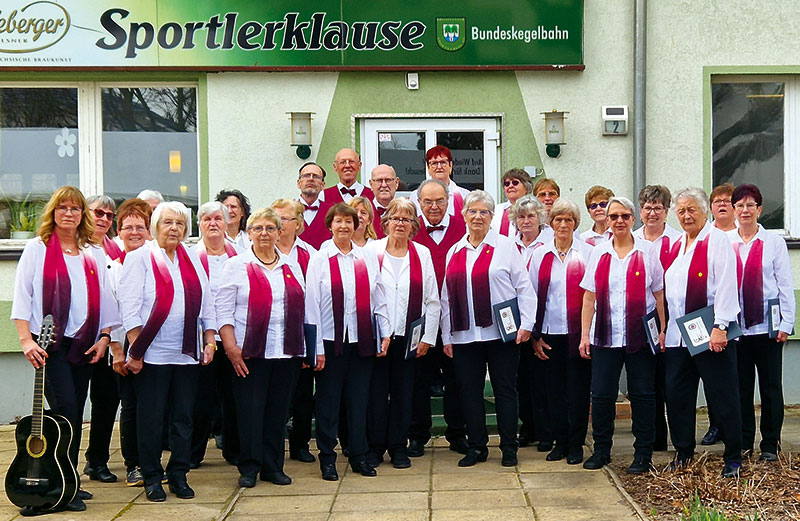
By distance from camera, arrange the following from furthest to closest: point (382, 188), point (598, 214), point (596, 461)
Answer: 1. point (382, 188)
2. point (598, 214)
3. point (596, 461)

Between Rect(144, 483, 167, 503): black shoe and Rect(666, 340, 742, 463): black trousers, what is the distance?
A: 3353 millimetres

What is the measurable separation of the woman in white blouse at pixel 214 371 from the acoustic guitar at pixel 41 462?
115 centimetres

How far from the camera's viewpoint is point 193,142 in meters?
9.77

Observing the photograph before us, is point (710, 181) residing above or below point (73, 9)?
below

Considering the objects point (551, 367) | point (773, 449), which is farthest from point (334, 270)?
point (773, 449)

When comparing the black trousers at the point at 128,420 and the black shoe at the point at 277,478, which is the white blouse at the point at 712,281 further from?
the black trousers at the point at 128,420

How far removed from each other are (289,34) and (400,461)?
443 cm

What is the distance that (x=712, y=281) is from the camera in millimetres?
6414

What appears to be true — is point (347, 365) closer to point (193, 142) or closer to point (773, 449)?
point (773, 449)

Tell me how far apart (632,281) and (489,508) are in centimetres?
185

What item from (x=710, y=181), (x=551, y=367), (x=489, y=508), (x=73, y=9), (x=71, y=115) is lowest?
(x=489, y=508)

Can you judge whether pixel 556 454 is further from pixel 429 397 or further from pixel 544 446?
pixel 429 397

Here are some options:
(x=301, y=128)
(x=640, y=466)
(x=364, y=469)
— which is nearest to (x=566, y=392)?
(x=640, y=466)

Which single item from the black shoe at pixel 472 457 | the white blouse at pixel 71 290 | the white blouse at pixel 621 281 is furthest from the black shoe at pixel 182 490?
the white blouse at pixel 621 281
